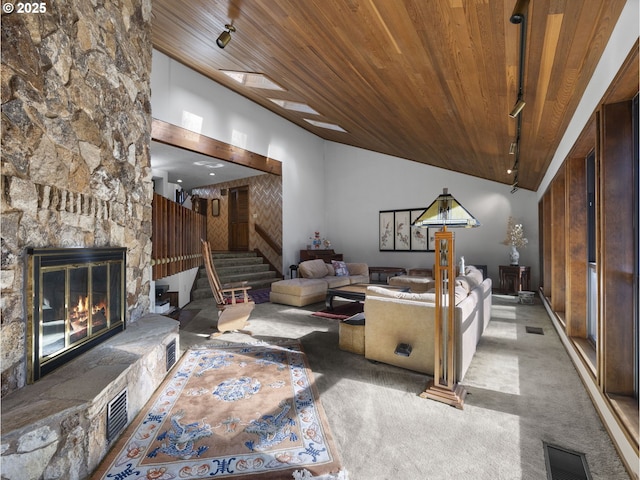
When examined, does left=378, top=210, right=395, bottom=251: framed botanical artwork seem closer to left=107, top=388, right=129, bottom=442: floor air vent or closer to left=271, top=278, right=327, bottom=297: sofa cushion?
left=271, top=278, right=327, bottom=297: sofa cushion

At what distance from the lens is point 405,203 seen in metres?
8.63

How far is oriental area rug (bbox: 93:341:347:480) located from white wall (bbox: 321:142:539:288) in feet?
21.0

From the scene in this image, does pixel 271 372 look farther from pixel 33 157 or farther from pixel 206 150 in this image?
pixel 206 150

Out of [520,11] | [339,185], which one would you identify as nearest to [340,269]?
Answer: [339,185]

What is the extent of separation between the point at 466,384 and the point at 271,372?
5.66 ft

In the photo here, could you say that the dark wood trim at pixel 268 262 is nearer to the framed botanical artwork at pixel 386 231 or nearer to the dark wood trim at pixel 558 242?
the framed botanical artwork at pixel 386 231

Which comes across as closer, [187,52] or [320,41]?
[320,41]

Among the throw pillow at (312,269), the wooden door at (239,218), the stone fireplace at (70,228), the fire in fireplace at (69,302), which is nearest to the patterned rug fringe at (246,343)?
the stone fireplace at (70,228)

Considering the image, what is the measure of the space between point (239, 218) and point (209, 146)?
11.6 ft

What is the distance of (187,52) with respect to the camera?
193 inches

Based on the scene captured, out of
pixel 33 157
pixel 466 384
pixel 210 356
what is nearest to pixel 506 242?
pixel 466 384

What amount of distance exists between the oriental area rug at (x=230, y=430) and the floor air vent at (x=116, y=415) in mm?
76

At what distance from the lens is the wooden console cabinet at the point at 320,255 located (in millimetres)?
8422

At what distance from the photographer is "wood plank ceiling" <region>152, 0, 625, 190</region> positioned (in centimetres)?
189
